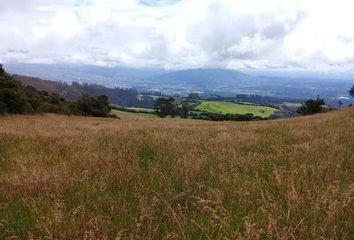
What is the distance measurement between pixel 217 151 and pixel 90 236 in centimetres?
532

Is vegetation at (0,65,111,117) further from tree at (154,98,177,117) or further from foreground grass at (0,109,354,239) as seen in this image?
tree at (154,98,177,117)

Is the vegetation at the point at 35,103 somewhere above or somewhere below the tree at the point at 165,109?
above

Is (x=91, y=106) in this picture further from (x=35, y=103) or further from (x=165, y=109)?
(x=165, y=109)

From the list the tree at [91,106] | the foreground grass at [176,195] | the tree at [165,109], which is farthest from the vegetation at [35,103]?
the tree at [165,109]

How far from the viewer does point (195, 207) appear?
502 centimetres

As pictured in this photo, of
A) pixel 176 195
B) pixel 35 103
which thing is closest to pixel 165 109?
pixel 35 103

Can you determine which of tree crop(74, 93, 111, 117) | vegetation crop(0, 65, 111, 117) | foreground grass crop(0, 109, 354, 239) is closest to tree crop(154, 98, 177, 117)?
vegetation crop(0, 65, 111, 117)

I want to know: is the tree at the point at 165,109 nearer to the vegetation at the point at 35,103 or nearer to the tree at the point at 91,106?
the vegetation at the point at 35,103

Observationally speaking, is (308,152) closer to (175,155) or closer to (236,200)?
(175,155)

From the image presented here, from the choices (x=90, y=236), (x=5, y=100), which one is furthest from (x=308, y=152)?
(x=5, y=100)

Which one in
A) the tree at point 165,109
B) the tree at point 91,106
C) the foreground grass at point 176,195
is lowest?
the tree at point 165,109

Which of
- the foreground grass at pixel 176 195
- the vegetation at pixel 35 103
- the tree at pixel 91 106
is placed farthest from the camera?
the tree at pixel 91 106

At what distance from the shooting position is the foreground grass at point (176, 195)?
402 centimetres

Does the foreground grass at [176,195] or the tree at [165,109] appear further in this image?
the tree at [165,109]
